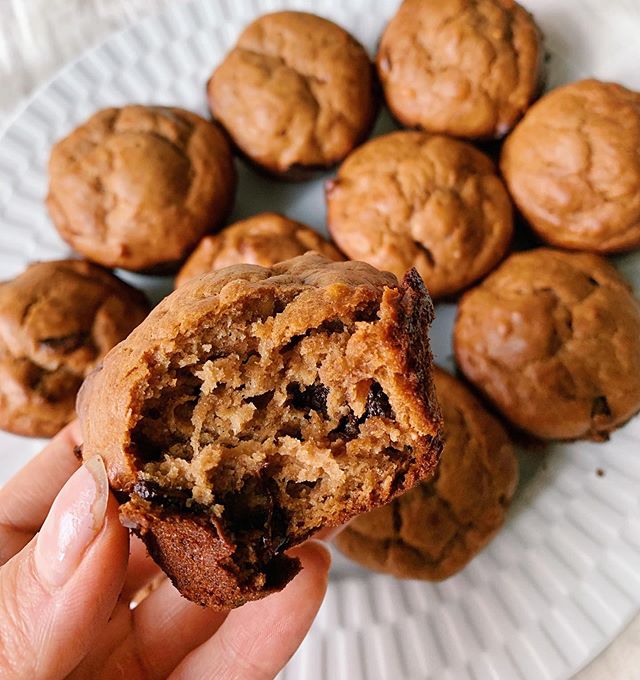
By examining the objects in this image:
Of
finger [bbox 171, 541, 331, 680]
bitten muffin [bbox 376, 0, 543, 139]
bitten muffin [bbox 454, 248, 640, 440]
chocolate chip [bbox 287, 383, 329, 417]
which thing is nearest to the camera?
chocolate chip [bbox 287, 383, 329, 417]

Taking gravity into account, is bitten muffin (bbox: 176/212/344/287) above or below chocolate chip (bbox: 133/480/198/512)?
below

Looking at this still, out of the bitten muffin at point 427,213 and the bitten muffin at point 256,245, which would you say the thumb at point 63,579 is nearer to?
the bitten muffin at point 256,245

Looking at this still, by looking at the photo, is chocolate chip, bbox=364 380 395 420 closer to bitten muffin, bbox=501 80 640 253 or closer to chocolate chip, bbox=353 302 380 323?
chocolate chip, bbox=353 302 380 323

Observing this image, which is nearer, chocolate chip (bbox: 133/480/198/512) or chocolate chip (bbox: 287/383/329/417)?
chocolate chip (bbox: 133/480/198/512)

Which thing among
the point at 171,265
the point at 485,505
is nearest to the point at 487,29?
the point at 171,265

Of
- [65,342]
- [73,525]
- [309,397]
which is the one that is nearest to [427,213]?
[309,397]

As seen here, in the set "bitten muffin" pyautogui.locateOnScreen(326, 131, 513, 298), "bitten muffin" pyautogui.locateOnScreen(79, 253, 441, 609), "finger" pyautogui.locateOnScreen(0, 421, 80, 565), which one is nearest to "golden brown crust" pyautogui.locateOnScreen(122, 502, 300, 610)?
"bitten muffin" pyautogui.locateOnScreen(79, 253, 441, 609)
